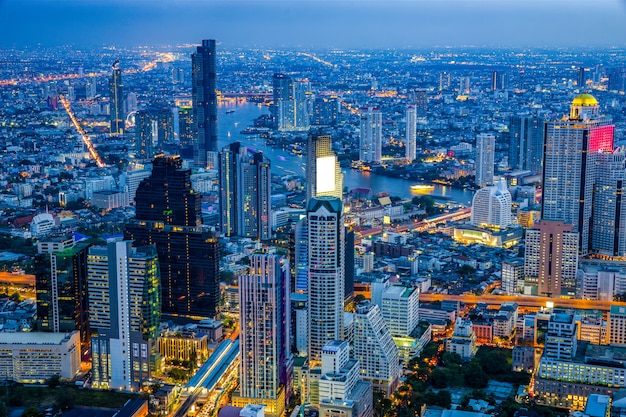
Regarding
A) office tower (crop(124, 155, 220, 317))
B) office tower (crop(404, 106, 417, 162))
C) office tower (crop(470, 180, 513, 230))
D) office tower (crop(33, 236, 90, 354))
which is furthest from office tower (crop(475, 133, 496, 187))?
office tower (crop(33, 236, 90, 354))

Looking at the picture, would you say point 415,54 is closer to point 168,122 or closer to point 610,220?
point 168,122

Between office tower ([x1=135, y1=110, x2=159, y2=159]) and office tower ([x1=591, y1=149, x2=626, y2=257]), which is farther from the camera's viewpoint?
office tower ([x1=135, y1=110, x2=159, y2=159])

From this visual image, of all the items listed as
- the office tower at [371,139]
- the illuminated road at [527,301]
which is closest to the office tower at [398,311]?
the illuminated road at [527,301]

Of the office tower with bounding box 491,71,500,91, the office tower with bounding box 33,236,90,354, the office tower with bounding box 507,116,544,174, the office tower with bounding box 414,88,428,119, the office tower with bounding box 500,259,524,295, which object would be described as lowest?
the office tower with bounding box 500,259,524,295

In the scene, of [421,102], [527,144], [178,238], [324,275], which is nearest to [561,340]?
[324,275]

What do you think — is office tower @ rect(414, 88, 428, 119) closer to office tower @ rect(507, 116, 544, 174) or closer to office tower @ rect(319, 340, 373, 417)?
office tower @ rect(507, 116, 544, 174)

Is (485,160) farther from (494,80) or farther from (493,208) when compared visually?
(494,80)
